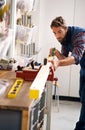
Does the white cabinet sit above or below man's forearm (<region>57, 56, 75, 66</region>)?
below

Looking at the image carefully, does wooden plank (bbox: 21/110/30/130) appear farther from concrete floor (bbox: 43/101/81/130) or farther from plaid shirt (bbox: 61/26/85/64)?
concrete floor (bbox: 43/101/81/130)

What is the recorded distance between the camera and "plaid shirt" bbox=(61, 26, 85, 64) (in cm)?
245

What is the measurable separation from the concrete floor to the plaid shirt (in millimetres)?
1077

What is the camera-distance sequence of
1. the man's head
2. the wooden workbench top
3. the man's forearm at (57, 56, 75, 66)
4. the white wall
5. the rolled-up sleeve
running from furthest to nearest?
the white wall < the man's head < the rolled-up sleeve < the man's forearm at (57, 56, 75, 66) < the wooden workbench top

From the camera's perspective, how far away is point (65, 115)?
3.96 meters

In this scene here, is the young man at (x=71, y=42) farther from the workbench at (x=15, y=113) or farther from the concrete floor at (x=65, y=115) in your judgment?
the workbench at (x=15, y=113)

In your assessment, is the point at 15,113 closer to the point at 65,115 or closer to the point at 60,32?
the point at 60,32

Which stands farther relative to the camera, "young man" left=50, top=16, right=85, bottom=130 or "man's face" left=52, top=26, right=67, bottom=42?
"man's face" left=52, top=26, right=67, bottom=42

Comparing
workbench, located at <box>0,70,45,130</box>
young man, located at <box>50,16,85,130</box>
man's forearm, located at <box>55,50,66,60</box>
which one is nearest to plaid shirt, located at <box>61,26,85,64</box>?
young man, located at <box>50,16,85,130</box>

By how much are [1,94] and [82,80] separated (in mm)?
1468

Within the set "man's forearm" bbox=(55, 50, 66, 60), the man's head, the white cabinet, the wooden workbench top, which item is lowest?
the white cabinet

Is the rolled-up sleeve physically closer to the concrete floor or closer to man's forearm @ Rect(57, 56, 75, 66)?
man's forearm @ Rect(57, 56, 75, 66)

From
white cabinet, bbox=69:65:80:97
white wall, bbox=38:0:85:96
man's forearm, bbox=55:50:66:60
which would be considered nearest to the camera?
man's forearm, bbox=55:50:66:60

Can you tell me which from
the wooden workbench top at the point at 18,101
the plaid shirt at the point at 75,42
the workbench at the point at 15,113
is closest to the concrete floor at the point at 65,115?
the plaid shirt at the point at 75,42
